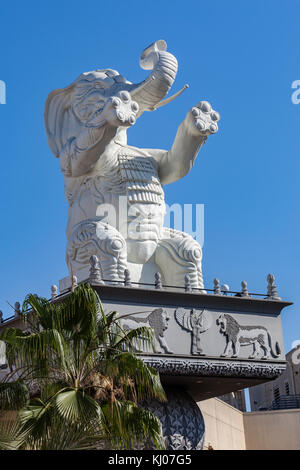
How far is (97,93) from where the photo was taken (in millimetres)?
15359

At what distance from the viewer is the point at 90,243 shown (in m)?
14.5

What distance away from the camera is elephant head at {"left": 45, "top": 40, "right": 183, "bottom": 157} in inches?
590

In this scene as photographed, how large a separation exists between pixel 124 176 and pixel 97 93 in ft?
5.52

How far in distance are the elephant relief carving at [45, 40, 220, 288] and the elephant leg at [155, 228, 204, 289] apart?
19 millimetres

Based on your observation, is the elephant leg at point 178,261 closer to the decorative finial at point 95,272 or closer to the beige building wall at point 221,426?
→ the decorative finial at point 95,272

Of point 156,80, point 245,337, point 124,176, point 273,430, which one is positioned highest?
point 156,80

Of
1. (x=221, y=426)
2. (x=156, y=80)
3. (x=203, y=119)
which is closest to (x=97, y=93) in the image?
(x=156, y=80)

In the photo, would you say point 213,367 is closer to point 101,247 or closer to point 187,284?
point 187,284

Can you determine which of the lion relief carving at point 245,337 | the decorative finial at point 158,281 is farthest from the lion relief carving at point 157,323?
the lion relief carving at point 245,337

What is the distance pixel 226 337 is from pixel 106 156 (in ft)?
13.5

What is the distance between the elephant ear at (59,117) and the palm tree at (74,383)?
5838 millimetres

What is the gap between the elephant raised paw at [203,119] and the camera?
14.8m
